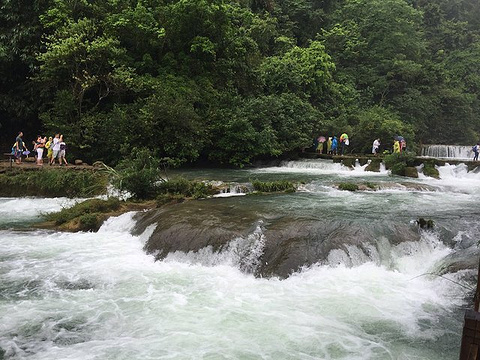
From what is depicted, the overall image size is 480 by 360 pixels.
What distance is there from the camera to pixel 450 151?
2919cm

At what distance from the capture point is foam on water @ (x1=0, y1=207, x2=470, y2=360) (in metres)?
5.75

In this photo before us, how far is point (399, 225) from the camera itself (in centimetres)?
984

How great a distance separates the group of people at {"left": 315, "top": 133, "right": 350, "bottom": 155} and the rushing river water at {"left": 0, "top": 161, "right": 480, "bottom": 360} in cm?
1456

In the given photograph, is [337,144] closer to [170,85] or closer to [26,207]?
[170,85]

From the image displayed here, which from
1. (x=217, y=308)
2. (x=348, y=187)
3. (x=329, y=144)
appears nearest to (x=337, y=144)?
(x=329, y=144)

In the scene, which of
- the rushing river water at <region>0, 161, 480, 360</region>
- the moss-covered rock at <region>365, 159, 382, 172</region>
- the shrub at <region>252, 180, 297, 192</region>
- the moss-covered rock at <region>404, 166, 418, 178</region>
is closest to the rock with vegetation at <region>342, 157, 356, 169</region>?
the moss-covered rock at <region>365, 159, 382, 172</region>

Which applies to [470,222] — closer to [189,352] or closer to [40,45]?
[189,352]

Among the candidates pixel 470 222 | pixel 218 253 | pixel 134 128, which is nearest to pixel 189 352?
pixel 218 253

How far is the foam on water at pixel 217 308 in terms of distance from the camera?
226 inches

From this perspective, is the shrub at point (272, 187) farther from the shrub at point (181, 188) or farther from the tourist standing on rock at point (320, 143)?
the tourist standing on rock at point (320, 143)

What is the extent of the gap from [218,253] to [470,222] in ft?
21.2

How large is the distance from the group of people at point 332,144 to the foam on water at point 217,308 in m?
17.0

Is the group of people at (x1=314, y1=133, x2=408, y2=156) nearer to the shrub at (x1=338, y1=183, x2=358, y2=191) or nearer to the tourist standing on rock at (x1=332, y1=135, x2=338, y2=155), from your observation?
the tourist standing on rock at (x1=332, y1=135, x2=338, y2=155)

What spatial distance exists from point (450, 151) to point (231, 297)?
87.1 ft
